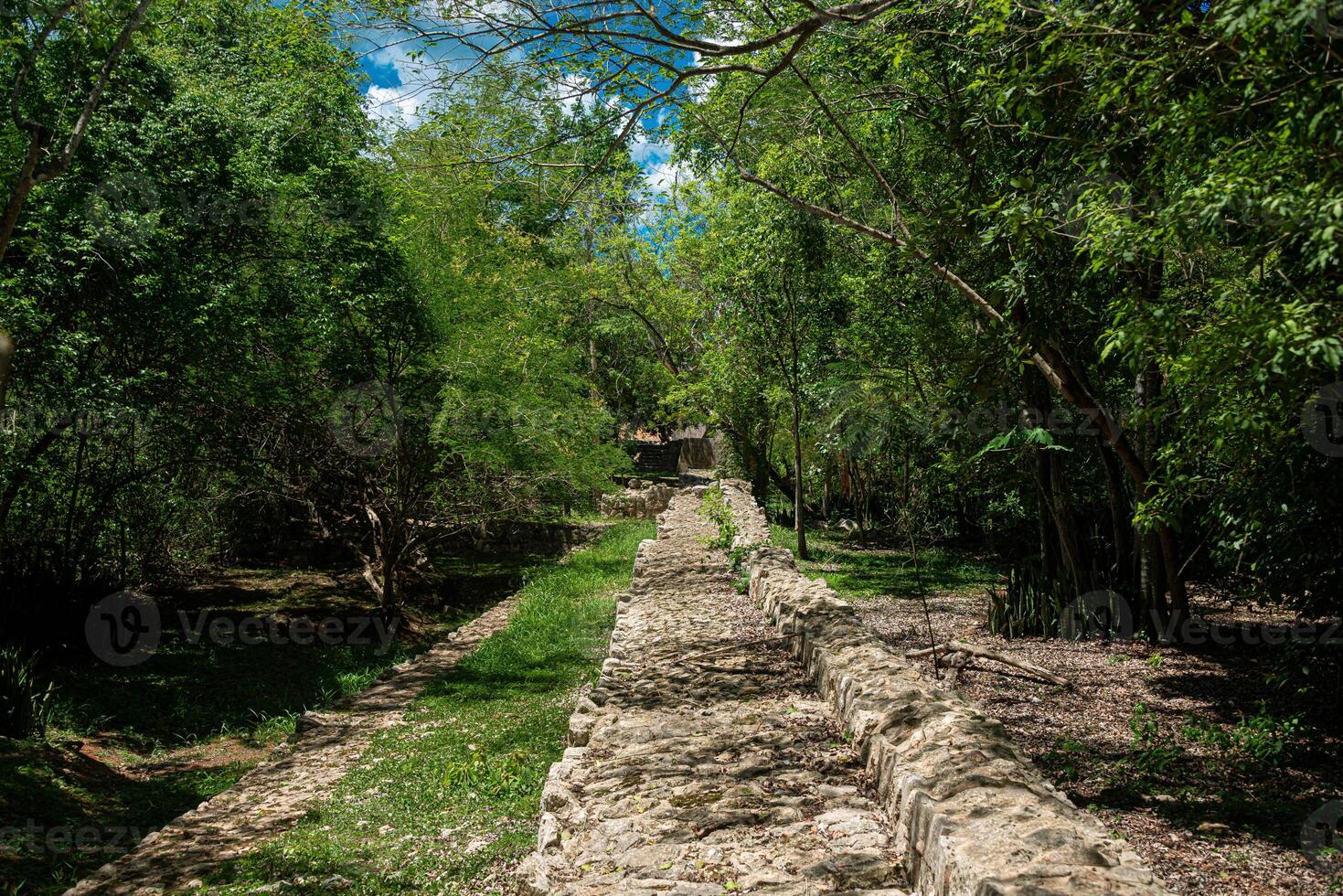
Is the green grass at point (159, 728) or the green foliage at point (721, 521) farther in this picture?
the green foliage at point (721, 521)

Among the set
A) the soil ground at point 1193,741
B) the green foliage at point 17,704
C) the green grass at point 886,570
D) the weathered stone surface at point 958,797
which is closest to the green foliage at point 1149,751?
the soil ground at point 1193,741

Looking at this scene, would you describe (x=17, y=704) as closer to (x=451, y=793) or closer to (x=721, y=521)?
(x=451, y=793)

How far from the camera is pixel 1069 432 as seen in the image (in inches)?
328

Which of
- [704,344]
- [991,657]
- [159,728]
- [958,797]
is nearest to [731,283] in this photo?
[704,344]

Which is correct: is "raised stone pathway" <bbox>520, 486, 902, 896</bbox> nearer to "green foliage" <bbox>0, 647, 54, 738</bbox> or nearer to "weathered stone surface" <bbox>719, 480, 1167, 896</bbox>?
"weathered stone surface" <bbox>719, 480, 1167, 896</bbox>

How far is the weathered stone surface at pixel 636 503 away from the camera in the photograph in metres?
23.1

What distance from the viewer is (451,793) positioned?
5.69 meters

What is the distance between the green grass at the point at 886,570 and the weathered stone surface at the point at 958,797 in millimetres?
5503

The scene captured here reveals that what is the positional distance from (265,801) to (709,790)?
3.85m

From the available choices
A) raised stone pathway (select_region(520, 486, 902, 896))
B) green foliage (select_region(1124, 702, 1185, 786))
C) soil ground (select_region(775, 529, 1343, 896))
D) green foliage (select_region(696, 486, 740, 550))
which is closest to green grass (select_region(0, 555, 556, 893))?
raised stone pathway (select_region(520, 486, 902, 896))

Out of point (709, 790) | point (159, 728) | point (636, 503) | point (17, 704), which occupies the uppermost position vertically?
point (636, 503)

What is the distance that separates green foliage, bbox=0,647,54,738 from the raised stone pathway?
5.14 m

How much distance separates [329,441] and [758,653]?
26.5 feet

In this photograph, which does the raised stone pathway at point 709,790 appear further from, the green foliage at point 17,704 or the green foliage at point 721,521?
the green foliage at point 17,704
